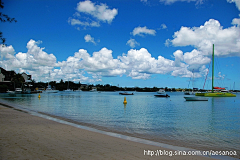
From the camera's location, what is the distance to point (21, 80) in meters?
114

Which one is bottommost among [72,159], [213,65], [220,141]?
[220,141]

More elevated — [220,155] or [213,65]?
[213,65]

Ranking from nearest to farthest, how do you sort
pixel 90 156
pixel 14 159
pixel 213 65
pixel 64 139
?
pixel 14 159 → pixel 90 156 → pixel 64 139 → pixel 213 65

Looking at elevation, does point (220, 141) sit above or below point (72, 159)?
below

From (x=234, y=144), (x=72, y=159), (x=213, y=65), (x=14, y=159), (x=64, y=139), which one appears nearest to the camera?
(x=14, y=159)

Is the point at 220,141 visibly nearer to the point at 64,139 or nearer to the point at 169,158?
the point at 169,158

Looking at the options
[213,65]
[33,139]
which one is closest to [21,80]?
[213,65]

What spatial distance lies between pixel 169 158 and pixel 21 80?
123m

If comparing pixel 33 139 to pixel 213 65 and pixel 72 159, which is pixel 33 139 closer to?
pixel 72 159

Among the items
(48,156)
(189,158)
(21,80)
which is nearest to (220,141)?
(189,158)

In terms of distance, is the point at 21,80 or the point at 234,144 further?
the point at 21,80

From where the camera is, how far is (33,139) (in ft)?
33.9

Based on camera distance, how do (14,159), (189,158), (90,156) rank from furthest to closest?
1. (189,158)
2. (90,156)
3. (14,159)

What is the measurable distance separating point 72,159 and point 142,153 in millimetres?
3298
